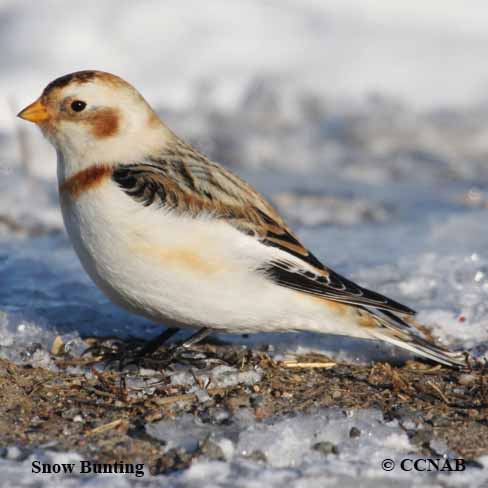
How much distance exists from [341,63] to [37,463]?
894 centimetres

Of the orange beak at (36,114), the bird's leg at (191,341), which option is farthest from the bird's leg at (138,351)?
the orange beak at (36,114)

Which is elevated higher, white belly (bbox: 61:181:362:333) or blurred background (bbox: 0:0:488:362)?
blurred background (bbox: 0:0:488:362)

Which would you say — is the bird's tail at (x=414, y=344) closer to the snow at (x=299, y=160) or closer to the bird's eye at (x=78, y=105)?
the snow at (x=299, y=160)

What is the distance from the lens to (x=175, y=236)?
11.8 feet

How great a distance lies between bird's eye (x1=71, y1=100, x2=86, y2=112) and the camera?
3.90 meters

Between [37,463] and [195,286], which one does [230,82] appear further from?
[37,463]

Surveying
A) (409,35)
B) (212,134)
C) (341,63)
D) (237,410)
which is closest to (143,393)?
(237,410)

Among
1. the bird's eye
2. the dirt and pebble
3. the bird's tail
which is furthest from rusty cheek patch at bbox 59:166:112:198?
the bird's tail

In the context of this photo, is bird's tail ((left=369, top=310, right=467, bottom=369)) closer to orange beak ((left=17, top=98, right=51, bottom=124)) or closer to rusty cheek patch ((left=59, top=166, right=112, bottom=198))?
rusty cheek patch ((left=59, top=166, right=112, bottom=198))

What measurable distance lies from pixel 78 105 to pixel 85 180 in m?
0.38

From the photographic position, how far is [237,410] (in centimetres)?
343

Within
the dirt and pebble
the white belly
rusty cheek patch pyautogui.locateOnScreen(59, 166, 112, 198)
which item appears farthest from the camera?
rusty cheek patch pyautogui.locateOnScreen(59, 166, 112, 198)

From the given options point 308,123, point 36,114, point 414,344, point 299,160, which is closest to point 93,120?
point 36,114

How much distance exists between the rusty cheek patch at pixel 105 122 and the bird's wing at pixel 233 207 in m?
0.19
